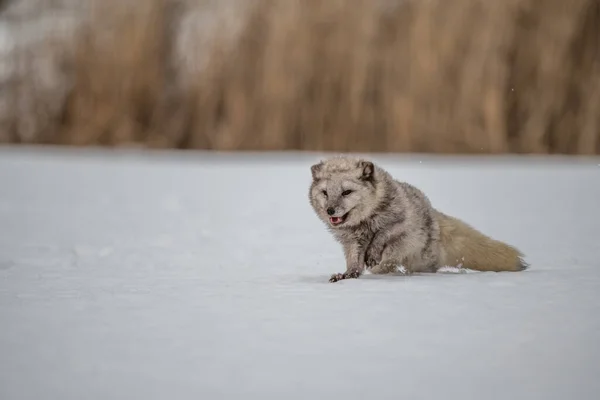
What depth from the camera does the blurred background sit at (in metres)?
6.37

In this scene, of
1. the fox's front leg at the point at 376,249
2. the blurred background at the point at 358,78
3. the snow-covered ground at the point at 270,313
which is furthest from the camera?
the blurred background at the point at 358,78

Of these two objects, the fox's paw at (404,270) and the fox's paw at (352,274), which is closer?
the fox's paw at (352,274)

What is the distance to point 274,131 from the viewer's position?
655 centimetres

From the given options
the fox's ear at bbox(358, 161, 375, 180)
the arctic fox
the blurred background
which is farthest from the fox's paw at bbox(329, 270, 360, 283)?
the blurred background

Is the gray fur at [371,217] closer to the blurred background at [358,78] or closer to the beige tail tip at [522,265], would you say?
the beige tail tip at [522,265]

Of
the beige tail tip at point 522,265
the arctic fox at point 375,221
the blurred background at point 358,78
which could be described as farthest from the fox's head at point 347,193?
the blurred background at point 358,78

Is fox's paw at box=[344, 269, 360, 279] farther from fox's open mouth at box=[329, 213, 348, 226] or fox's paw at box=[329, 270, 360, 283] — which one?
fox's open mouth at box=[329, 213, 348, 226]

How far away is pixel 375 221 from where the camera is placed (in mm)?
2768

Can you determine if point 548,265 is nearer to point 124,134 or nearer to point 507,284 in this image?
point 507,284

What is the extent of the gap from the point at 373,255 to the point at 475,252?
1.29 ft

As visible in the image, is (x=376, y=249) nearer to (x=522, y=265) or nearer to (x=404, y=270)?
(x=404, y=270)

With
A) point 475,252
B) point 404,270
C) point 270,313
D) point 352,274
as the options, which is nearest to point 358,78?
point 475,252

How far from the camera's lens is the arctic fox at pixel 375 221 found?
276cm

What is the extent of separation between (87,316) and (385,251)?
3.38ft
